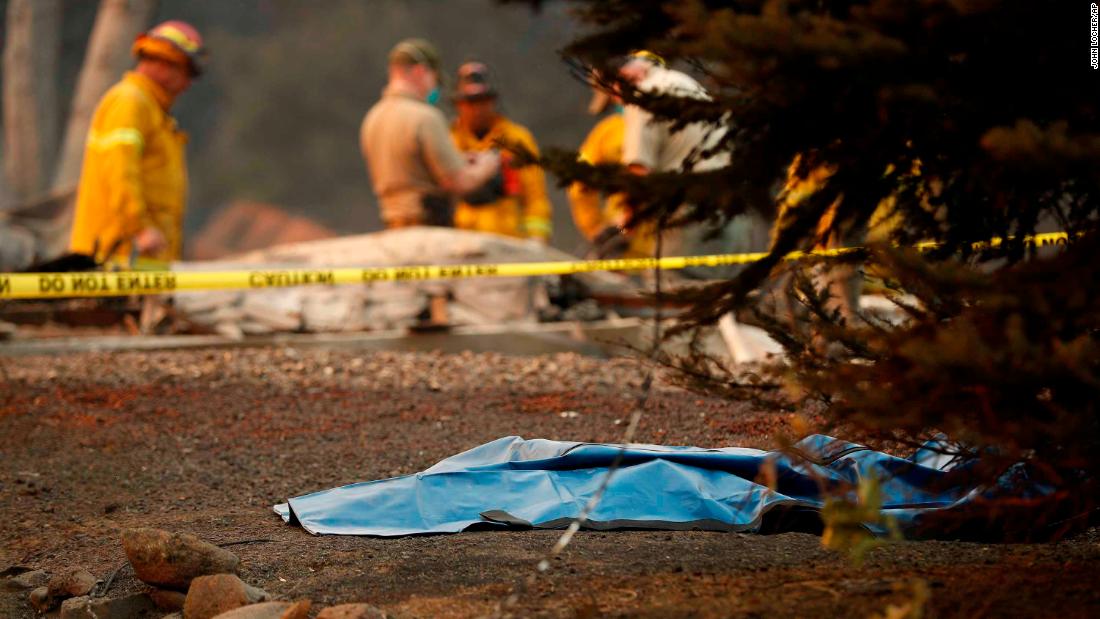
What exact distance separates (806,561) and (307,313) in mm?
6770

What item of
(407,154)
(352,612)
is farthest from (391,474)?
(407,154)

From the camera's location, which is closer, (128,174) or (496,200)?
(128,174)

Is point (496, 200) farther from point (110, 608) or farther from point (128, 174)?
point (110, 608)

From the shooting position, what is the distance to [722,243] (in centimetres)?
898

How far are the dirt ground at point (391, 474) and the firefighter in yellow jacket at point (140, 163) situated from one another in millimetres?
1156

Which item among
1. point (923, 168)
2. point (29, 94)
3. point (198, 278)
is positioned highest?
point (29, 94)

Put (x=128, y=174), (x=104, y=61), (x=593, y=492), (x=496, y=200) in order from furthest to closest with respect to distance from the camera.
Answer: (x=104, y=61) < (x=496, y=200) < (x=128, y=174) < (x=593, y=492)

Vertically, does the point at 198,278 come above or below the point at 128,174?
below

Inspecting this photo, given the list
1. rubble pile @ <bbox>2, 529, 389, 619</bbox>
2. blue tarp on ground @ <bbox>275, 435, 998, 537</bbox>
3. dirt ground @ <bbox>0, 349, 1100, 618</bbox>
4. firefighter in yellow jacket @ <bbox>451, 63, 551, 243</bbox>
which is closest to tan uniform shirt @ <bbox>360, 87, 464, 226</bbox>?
firefighter in yellow jacket @ <bbox>451, 63, 551, 243</bbox>

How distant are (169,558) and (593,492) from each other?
1.39 meters

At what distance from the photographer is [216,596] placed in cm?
288

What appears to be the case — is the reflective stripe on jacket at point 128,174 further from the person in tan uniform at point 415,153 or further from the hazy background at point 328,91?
the hazy background at point 328,91

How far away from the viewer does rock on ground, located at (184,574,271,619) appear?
2857mm

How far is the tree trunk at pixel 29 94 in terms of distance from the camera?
52.0 ft
